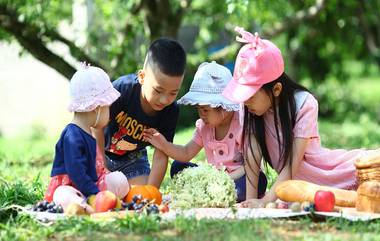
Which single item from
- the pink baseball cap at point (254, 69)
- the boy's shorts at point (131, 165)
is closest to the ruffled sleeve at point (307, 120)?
the pink baseball cap at point (254, 69)

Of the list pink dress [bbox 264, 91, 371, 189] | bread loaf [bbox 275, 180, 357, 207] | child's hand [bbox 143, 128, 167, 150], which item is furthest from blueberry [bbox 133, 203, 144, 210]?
pink dress [bbox 264, 91, 371, 189]

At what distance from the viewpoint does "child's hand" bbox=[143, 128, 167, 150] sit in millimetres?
5848

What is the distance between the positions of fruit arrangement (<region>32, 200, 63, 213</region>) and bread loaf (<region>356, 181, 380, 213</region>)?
5.84ft

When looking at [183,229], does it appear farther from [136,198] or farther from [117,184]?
[117,184]

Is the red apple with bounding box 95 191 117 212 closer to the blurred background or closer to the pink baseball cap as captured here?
Result: the pink baseball cap

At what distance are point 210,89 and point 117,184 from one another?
944mm

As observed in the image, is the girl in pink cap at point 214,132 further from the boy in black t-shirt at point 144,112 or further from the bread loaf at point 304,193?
the bread loaf at point 304,193

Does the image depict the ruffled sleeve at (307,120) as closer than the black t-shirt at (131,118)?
Yes

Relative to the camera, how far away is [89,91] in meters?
5.21

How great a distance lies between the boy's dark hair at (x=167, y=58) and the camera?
5500 millimetres

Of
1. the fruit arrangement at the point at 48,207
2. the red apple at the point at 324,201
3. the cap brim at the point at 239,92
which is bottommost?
the fruit arrangement at the point at 48,207

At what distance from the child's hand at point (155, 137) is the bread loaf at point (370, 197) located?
1.53m

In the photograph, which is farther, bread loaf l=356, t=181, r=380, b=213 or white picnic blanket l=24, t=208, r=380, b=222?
bread loaf l=356, t=181, r=380, b=213

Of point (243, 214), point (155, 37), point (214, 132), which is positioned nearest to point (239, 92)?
point (214, 132)
